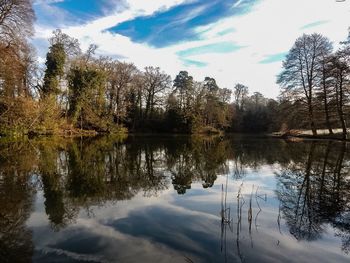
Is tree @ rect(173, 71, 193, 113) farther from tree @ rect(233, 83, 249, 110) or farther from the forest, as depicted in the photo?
tree @ rect(233, 83, 249, 110)

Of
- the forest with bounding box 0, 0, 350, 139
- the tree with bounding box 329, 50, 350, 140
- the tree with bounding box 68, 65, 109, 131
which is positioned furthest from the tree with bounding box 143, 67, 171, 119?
the tree with bounding box 329, 50, 350, 140

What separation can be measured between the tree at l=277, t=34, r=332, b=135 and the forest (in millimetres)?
97

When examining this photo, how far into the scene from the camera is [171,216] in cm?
624

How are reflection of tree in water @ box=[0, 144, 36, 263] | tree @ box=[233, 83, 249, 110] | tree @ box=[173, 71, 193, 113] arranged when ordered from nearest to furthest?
reflection of tree in water @ box=[0, 144, 36, 263] < tree @ box=[173, 71, 193, 113] < tree @ box=[233, 83, 249, 110]

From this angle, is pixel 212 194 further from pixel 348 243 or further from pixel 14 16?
pixel 14 16

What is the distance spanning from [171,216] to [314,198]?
139 inches

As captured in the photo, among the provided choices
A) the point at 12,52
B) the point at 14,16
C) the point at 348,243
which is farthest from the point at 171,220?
the point at 14,16

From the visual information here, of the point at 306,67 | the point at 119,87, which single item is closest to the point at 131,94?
the point at 119,87

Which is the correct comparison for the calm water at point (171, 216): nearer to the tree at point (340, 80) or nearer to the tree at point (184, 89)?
the tree at point (340, 80)

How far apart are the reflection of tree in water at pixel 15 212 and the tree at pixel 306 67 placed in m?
29.1

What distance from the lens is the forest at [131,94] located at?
24916 mm

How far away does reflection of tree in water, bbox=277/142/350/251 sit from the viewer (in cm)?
547

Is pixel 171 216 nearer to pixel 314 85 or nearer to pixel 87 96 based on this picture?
pixel 314 85

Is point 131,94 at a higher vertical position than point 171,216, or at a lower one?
higher
